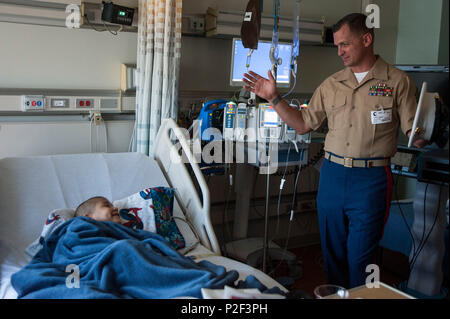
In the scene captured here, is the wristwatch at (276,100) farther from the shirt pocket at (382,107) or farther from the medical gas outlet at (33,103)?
the medical gas outlet at (33,103)

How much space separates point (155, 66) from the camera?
3.08 metres

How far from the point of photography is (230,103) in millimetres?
3150

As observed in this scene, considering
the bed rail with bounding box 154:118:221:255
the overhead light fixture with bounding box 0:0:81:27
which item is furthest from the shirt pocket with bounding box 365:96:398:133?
the overhead light fixture with bounding box 0:0:81:27

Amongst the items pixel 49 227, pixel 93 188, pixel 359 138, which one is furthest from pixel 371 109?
pixel 49 227

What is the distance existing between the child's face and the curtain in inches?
30.3

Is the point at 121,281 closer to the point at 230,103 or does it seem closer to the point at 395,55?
the point at 230,103

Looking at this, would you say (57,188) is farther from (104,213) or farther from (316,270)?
(316,270)

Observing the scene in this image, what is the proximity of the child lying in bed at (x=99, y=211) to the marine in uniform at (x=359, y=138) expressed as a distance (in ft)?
3.26

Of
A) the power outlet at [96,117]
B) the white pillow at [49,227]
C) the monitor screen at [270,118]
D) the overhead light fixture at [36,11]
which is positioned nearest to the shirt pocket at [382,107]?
the monitor screen at [270,118]

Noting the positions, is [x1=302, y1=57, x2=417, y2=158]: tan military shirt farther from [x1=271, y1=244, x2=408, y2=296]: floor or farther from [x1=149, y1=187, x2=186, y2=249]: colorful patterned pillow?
[x1=271, y1=244, x2=408, y2=296]: floor

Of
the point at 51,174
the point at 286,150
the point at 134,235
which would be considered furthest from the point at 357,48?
the point at 51,174

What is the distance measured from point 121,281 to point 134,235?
0.41 m

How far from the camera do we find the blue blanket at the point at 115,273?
1.75 m

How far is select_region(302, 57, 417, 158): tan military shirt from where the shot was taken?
7.79ft
